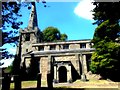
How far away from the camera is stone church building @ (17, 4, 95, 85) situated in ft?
139

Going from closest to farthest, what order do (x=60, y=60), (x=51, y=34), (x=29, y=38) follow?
(x=60, y=60) → (x=29, y=38) → (x=51, y=34)

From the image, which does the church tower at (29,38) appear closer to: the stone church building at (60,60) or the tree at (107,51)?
the stone church building at (60,60)

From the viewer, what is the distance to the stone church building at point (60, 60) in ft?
139

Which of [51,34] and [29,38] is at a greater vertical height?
[51,34]

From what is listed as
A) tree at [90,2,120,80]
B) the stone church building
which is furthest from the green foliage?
the stone church building

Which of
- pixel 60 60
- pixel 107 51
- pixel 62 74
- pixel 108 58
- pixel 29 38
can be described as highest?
pixel 29 38

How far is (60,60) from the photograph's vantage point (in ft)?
153

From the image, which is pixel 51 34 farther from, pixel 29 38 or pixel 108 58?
pixel 108 58

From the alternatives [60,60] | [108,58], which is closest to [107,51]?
[108,58]

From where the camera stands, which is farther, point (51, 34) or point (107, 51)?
point (51, 34)

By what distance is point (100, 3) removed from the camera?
17531mm

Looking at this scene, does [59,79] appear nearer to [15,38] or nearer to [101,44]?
[101,44]

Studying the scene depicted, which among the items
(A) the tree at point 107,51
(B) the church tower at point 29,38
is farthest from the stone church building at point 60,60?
(A) the tree at point 107,51

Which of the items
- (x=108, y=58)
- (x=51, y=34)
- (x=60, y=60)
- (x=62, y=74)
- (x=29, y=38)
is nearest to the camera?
(x=108, y=58)
